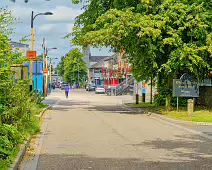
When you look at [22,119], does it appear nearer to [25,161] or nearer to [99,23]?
[25,161]

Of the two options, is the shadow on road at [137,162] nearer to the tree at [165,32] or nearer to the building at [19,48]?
the building at [19,48]

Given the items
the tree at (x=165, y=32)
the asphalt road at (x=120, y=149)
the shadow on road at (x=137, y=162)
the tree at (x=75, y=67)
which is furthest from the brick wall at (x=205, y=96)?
the tree at (x=75, y=67)

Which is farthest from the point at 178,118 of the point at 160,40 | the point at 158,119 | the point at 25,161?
the point at 25,161

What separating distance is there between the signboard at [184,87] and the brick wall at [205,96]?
6.26m

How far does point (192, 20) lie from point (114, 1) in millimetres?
4956

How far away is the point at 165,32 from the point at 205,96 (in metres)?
9.92

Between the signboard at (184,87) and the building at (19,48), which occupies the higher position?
the building at (19,48)

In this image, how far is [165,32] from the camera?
1009 inches

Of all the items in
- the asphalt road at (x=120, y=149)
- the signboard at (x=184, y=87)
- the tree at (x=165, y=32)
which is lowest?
the asphalt road at (x=120, y=149)

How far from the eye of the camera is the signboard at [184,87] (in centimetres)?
2669

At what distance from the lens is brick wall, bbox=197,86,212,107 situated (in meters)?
33.0

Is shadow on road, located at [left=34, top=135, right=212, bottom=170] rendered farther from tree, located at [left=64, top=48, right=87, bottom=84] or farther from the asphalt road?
tree, located at [left=64, top=48, right=87, bottom=84]

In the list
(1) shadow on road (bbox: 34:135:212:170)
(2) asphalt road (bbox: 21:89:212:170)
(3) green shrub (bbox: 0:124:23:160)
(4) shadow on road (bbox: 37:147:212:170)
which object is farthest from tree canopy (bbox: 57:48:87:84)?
(4) shadow on road (bbox: 37:147:212:170)

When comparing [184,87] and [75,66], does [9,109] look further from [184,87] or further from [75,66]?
[75,66]
